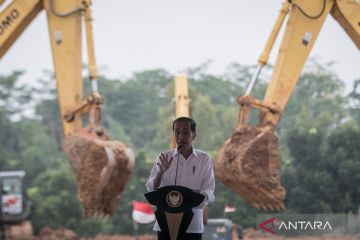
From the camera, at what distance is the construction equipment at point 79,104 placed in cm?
1494

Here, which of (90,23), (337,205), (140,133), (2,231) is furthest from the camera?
(140,133)

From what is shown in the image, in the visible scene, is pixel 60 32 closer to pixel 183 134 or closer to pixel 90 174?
pixel 90 174

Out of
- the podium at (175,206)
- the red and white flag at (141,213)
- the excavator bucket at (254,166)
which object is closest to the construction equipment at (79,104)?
the excavator bucket at (254,166)

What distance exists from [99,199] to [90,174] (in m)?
0.44

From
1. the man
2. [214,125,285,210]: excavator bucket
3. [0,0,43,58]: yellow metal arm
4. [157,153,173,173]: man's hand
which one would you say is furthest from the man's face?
[0,0,43,58]: yellow metal arm

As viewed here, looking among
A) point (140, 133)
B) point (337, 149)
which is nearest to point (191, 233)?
point (337, 149)

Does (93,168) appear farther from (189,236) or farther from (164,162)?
(189,236)

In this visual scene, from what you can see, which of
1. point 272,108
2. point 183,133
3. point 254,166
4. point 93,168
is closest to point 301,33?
point 272,108

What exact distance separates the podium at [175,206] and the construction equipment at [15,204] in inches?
991

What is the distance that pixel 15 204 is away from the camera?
3130 cm

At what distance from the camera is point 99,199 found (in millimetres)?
15117

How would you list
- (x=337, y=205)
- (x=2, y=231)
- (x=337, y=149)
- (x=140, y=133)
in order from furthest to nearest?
(x=140, y=133) < (x=2, y=231) < (x=337, y=149) < (x=337, y=205)

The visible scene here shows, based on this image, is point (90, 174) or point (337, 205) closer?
point (90, 174)

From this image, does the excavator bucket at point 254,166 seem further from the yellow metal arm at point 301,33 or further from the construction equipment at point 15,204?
the construction equipment at point 15,204
